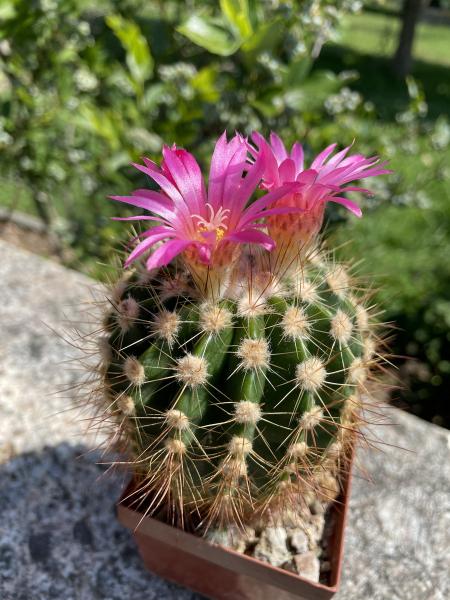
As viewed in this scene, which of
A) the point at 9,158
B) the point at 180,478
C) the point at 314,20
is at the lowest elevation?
the point at 180,478

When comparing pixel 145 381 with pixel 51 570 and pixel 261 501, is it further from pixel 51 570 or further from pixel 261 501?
pixel 51 570

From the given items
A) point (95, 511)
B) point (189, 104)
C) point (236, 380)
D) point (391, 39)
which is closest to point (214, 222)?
point (236, 380)

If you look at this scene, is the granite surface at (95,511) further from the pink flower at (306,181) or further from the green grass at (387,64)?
the green grass at (387,64)

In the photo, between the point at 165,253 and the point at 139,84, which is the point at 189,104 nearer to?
the point at 139,84

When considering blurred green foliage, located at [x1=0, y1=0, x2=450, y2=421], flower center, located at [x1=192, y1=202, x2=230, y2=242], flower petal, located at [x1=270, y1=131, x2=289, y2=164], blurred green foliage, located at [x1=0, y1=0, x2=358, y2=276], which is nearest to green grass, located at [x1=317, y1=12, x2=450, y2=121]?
blurred green foliage, located at [x1=0, y1=0, x2=450, y2=421]

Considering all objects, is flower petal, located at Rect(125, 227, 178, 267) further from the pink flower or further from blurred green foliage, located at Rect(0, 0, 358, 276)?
blurred green foliage, located at Rect(0, 0, 358, 276)

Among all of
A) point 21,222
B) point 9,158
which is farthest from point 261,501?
point 21,222

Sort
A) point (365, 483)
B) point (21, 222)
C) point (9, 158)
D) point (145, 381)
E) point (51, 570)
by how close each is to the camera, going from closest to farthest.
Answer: point (145, 381), point (51, 570), point (365, 483), point (9, 158), point (21, 222)
